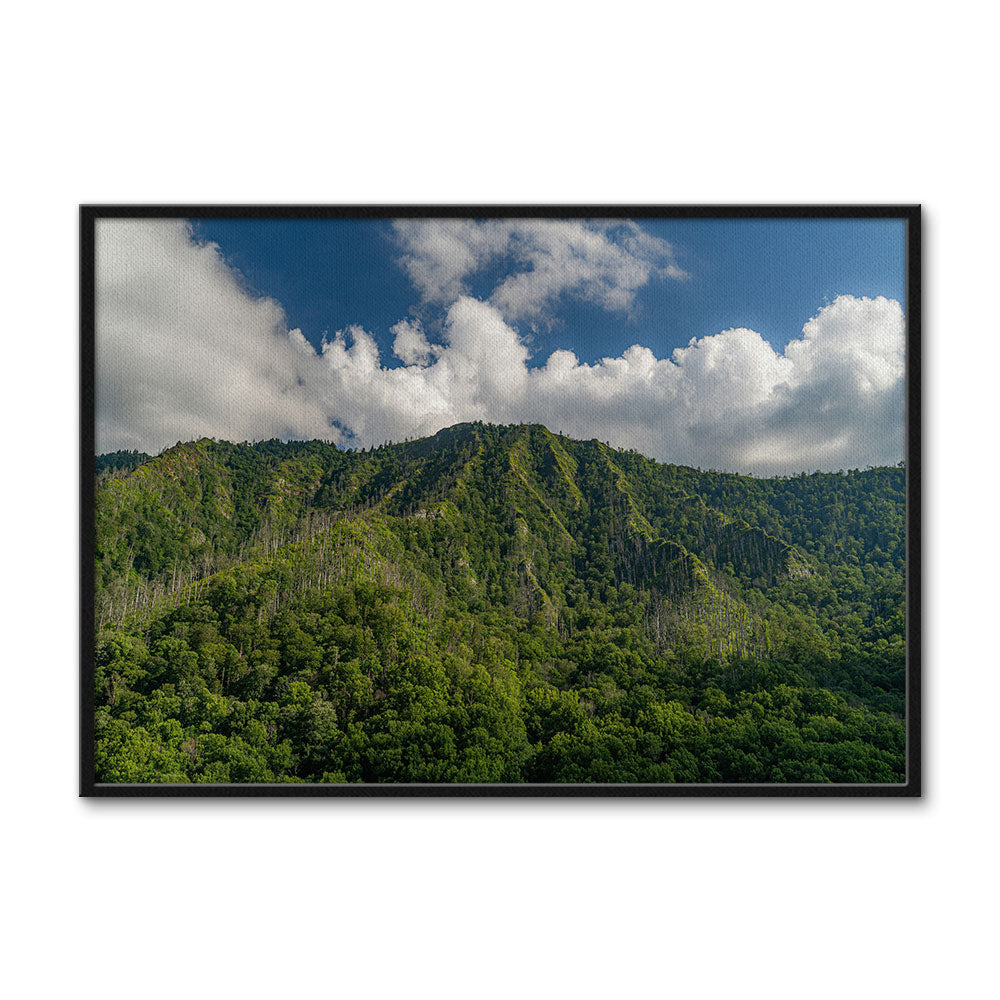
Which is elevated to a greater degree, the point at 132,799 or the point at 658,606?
the point at 658,606

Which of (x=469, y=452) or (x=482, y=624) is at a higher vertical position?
(x=469, y=452)

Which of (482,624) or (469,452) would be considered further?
(469,452)

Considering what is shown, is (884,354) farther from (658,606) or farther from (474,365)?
(474,365)

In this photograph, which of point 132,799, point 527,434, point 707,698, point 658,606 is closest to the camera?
point 132,799

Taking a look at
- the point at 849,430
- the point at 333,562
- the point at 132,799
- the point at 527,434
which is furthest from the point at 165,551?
the point at 849,430
